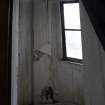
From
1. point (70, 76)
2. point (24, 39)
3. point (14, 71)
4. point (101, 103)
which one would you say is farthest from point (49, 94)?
point (101, 103)

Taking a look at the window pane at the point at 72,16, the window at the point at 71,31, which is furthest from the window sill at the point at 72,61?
the window pane at the point at 72,16

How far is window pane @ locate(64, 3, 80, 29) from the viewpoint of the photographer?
3.04 metres

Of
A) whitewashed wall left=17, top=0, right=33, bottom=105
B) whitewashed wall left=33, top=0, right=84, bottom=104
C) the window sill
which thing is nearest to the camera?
the window sill

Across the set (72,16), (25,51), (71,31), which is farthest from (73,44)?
(25,51)

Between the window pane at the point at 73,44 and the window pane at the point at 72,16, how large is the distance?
129 mm

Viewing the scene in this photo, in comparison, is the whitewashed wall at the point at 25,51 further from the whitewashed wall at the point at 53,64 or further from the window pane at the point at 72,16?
the window pane at the point at 72,16

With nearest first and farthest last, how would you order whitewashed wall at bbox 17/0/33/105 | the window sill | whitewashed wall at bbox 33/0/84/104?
the window sill
whitewashed wall at bbox 33/0/84/104
whitewashed wall at bbox 17/0/33/105

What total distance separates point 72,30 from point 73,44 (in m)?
0.26

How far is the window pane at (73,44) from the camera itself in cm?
303

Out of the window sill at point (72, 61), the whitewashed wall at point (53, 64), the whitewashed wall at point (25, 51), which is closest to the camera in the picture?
the window sill at point (72, 61)

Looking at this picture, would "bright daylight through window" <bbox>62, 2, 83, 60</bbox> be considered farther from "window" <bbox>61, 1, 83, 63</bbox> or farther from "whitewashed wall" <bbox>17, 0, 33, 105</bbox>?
"whitewashed wall" <bbox>17, 0, 33, 105</bbox>

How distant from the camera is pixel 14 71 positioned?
39.4 inches

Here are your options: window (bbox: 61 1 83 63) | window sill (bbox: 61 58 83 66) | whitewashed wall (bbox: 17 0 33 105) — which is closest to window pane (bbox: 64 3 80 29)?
window (bbox: 61 1 83 63)
